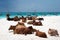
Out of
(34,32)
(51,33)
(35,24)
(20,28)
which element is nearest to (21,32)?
(20,28)

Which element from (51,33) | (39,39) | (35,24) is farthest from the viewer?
(35,24)

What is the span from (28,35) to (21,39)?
114 centimetres

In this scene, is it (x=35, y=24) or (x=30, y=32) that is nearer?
(x=30, y=32)

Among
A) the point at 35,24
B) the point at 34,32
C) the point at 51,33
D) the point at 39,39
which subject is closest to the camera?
the point at 39,39

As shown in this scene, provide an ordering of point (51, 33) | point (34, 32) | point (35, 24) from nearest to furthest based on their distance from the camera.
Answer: point (51, 33), point (34, 32), point (35, 24)

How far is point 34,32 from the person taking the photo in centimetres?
1222

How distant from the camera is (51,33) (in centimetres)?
1121

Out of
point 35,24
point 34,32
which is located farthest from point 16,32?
point 35,24

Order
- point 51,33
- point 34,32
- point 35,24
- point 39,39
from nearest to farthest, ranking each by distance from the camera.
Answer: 1. point 39,39
2. point 51,33
3. point 34,32
4. point 35,24

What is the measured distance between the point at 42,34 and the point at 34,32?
1.59 meters

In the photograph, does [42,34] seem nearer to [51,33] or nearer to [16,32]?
[51,33]

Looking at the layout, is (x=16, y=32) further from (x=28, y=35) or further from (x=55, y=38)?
(x=55, y=38)

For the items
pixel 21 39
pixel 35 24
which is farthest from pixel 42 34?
pixel 35 24

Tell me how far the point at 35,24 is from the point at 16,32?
14.9ft
